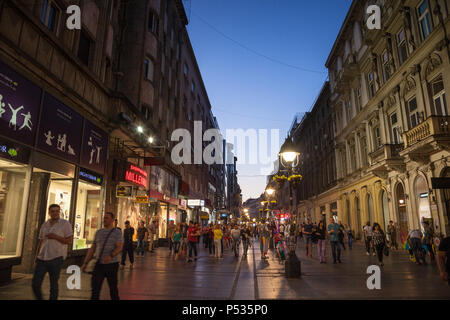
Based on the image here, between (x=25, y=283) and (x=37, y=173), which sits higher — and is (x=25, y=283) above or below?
below

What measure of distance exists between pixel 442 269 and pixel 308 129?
45.4 m

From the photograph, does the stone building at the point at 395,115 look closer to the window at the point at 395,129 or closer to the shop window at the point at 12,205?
the window at the point at 395,129

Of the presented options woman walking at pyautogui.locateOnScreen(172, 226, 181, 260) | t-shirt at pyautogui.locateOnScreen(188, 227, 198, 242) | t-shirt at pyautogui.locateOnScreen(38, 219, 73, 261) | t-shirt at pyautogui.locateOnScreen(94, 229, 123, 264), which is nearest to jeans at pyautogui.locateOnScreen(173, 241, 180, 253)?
woman walking at pyautogui.locateOnScreen(172, 226, 181, 260)

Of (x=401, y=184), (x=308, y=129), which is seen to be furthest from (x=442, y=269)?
(x=308, y=129)

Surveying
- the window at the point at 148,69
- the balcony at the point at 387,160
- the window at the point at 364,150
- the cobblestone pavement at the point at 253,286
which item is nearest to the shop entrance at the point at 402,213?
the balcony at the point at 387,160

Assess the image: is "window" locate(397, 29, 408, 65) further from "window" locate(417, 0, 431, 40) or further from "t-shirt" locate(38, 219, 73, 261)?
"t-shirt" locate(38, 219, 73, 261)

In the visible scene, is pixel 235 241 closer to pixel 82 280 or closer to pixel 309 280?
pixel 309 280

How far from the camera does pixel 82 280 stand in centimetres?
870

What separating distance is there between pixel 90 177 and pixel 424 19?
2034 cm

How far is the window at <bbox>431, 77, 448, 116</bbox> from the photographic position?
15.8 meters

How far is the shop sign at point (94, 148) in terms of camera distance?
12070 millimetres

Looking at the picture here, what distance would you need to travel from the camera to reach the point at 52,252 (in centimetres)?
541

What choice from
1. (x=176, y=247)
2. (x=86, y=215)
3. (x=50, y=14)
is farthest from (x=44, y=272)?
(x=176, y=247)

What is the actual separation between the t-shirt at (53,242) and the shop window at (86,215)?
6858 millimetres
